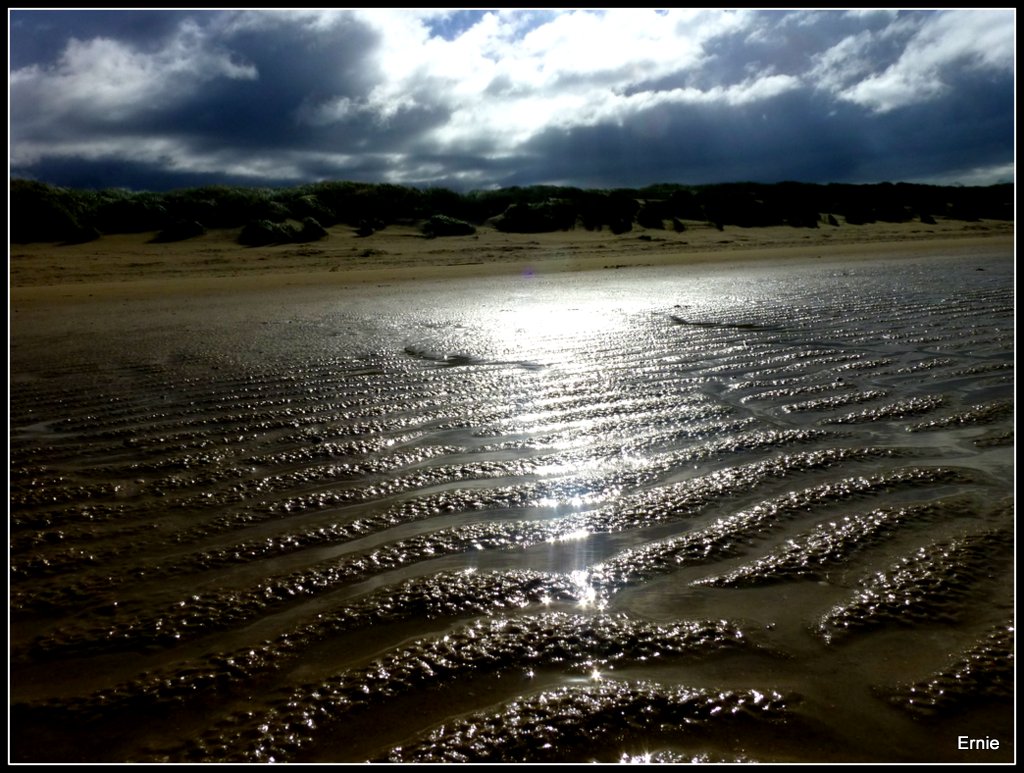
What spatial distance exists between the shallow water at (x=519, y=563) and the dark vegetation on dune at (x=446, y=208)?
54.4 feet

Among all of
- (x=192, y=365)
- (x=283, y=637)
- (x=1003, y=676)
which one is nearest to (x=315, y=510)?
(x=283, y=637)

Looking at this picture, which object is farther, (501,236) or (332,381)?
(501,236)

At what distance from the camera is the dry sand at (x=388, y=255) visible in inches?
505

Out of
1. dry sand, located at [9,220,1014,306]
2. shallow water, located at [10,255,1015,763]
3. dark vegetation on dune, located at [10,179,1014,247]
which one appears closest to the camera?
shallow water, located at [10,255,1015,763]

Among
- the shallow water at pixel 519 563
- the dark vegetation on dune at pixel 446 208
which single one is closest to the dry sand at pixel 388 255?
the dark vegetation on dune at pixel 446 208

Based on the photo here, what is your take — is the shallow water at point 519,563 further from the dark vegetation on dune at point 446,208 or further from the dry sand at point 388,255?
the dark vegetation on dune at point 446,208

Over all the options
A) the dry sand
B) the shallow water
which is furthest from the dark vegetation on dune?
the shallow water

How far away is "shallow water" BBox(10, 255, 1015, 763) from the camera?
1.61 meters

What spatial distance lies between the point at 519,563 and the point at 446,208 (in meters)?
25.1

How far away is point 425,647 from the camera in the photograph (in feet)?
6.07

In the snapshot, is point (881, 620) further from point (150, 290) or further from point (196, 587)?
point (150, 290)

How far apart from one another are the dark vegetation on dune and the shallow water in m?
16.6

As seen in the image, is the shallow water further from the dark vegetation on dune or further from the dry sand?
the dark vegetation on dune

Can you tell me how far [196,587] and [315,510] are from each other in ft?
2.11
